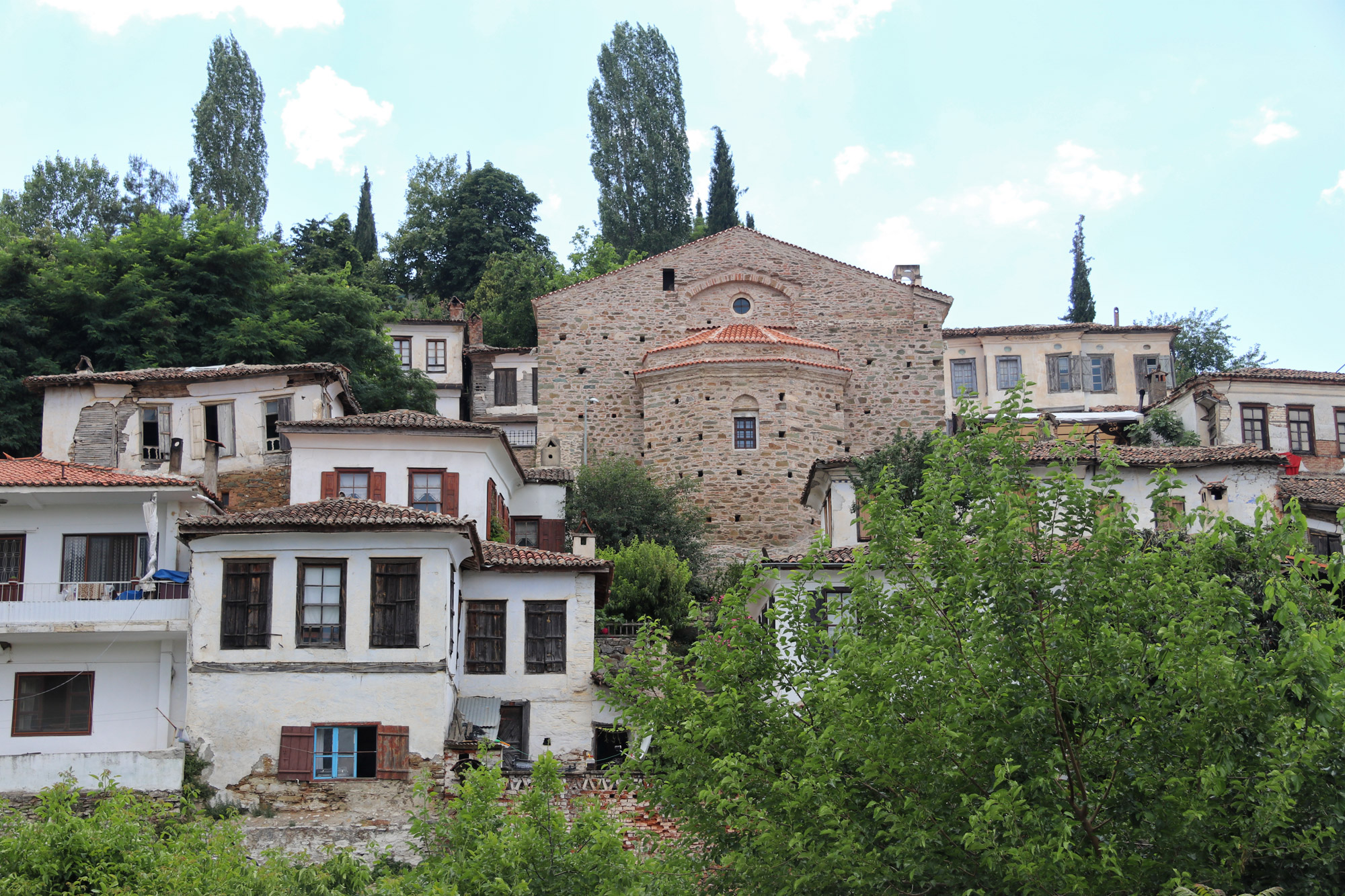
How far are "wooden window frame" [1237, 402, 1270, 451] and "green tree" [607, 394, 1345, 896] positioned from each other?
2932 centimetres

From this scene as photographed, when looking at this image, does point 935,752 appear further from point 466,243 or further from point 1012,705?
point 466,243

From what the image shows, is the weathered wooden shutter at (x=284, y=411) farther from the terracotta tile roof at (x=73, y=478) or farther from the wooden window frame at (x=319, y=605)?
the wooden window frame at (x=319, y=605)

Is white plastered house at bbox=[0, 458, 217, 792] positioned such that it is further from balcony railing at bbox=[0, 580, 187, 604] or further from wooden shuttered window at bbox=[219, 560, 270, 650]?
wooden shuttered window at bbox=[219, 560, 270, 650]

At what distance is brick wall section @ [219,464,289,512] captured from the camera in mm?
30812

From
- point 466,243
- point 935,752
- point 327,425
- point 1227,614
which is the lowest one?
point 935,752

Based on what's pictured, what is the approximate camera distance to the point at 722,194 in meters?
67.1

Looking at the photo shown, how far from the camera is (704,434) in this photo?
137ft

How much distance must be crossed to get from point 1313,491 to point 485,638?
19.8m

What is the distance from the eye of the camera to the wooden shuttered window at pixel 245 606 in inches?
901

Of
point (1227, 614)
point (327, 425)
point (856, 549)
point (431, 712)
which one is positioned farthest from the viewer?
point (327, 425)

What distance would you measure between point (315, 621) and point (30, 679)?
4.91 m

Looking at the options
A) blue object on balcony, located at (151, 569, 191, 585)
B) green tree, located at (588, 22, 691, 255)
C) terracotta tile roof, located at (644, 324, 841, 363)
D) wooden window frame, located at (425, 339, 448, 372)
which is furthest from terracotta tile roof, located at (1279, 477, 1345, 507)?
green tree, located at (588, 22, 691, 255)

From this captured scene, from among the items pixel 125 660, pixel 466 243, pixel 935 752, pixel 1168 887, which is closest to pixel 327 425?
pixel 125 660

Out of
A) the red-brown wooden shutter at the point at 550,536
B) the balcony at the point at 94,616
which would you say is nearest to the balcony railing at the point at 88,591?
the balcony at the point at 94,616
